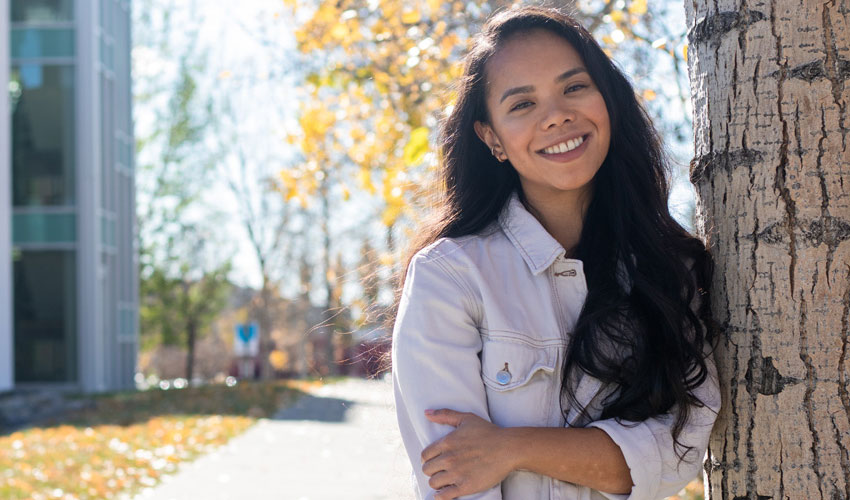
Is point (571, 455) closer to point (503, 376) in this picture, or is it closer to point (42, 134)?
point (503, 376)

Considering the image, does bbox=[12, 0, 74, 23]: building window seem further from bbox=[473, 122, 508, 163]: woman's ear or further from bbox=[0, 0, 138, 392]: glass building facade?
bbox=[473, 122, 508, 163]: woman's ear

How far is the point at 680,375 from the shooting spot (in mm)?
2373

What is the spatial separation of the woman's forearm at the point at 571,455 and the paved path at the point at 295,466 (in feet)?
10.9

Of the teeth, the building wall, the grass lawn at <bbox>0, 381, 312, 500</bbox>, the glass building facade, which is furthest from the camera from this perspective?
the glass building facade

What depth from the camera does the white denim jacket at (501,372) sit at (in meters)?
2.33

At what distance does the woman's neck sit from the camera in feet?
9.14

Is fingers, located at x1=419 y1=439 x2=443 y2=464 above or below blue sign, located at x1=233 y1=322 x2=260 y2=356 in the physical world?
below

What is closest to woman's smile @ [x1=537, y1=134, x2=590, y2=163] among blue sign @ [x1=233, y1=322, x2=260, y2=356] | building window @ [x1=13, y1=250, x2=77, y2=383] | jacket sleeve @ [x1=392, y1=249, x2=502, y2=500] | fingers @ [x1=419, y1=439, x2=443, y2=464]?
jacket sleeve @ [x1=392, y1=249, x2=502, y2=500]

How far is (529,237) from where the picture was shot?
262cm

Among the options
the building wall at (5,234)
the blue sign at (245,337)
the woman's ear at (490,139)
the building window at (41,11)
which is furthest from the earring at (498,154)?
the blue sign at (245,337)

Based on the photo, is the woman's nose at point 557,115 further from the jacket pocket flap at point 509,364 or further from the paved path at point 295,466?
the paved path at point 295,466

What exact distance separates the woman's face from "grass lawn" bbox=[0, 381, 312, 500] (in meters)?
6.12

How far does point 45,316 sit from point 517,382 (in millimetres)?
20836

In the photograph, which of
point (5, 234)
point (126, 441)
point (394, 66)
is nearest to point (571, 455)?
point (394, 66)
